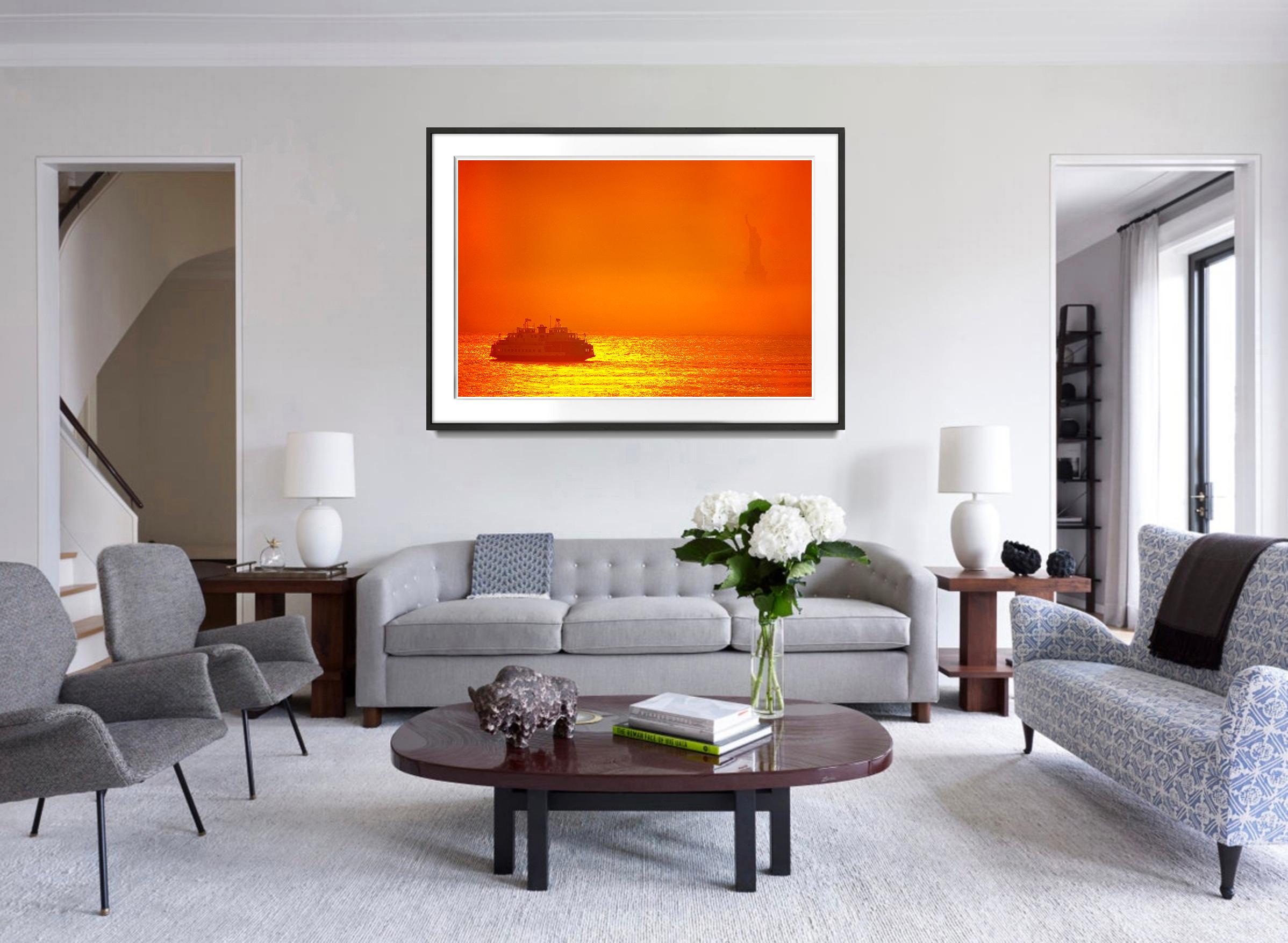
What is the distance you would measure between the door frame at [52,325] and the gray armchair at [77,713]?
215 cm

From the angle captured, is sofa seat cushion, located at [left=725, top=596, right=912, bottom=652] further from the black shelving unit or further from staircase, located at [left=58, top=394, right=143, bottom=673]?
staircase, located at [left=58, top=394, right=143, bottom=673]

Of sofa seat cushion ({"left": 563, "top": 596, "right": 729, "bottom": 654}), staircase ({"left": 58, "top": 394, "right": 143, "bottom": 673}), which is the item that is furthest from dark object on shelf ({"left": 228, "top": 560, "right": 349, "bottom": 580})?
staircase ({"left": 58, "top": 394, "right": 143, "bottom": 673})

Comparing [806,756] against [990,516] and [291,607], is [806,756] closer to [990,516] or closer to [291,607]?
[990,516]

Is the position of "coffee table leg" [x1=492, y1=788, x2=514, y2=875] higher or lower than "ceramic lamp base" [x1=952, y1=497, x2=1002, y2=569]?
lower

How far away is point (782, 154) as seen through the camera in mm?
4855

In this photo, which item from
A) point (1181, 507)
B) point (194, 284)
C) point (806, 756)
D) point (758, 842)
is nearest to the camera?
point (806, 756)

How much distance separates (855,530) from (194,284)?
311 inches

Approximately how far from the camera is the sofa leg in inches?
92.4

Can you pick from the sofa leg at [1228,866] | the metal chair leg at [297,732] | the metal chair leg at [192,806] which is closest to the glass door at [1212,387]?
the sofa leg at [1228,866]

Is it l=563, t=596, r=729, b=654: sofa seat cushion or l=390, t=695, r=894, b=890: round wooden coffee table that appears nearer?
l=390, t=695, r=894, b=890: round wooden coffee table

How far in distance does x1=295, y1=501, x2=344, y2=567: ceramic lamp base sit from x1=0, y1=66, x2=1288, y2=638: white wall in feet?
1.20

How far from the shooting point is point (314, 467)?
4.36 metres

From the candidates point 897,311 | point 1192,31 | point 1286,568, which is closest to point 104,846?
point 1286,568

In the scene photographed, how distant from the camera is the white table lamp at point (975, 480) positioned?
14.3ft
